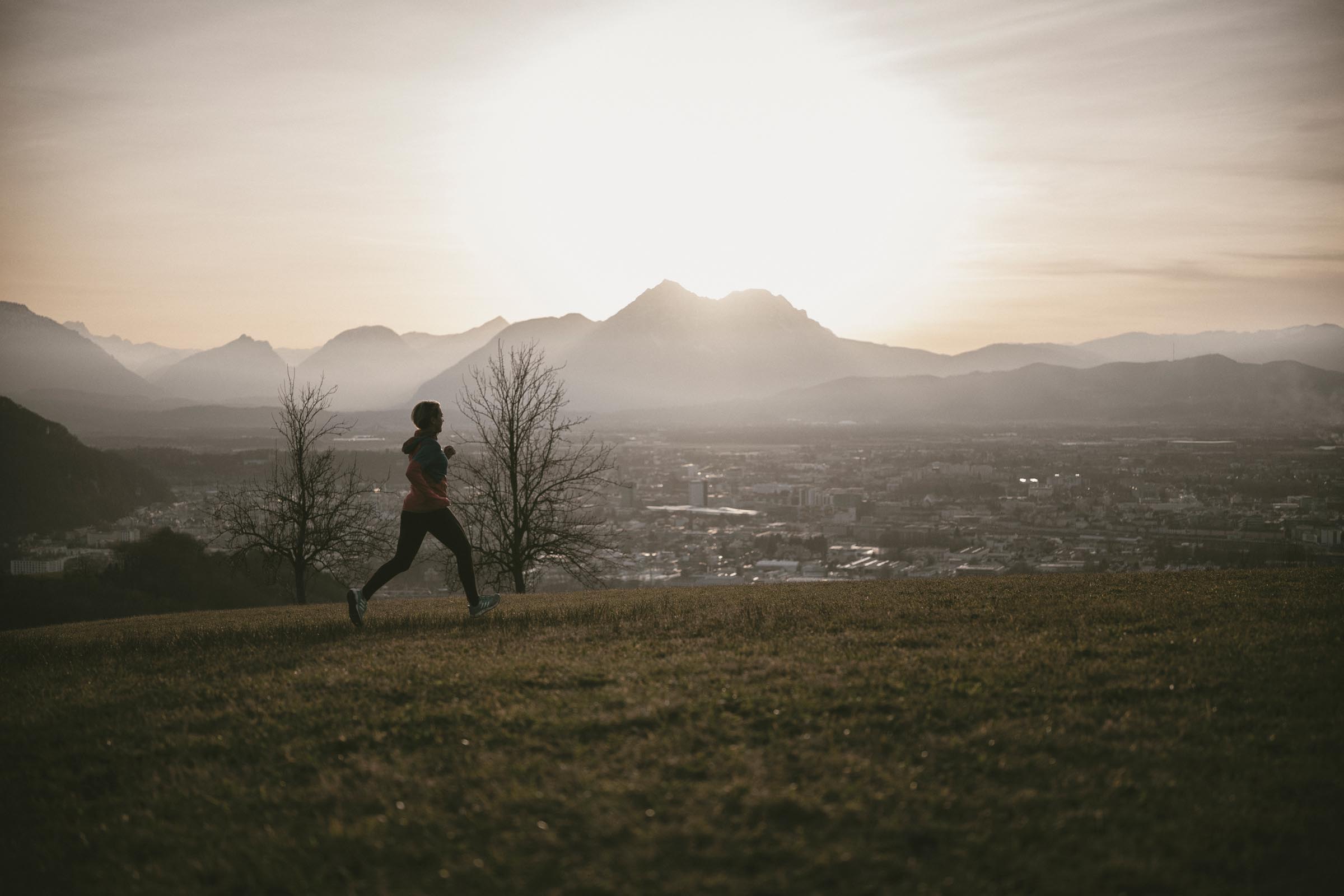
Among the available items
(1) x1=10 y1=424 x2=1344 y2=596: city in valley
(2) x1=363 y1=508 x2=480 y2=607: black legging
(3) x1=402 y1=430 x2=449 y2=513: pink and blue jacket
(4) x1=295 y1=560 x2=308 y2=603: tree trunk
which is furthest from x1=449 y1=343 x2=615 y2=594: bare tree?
(3) x1=402 y1=430 x2=449 y2=513: pink and blue jacket

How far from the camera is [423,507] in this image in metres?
10.4

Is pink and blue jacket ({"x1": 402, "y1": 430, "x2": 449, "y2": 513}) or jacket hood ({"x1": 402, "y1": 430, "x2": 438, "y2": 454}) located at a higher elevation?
jacket hood ({"x1": 402, "y1": 430, "x2": 438, "y2": 454})

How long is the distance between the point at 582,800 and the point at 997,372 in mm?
154635

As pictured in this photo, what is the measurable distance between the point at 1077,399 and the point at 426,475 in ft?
407

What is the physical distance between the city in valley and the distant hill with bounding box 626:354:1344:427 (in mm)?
20227

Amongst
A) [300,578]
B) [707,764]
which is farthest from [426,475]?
[300,578]

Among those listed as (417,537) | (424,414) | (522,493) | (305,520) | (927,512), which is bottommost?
(927,512)

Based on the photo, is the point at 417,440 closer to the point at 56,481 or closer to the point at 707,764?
the point at 707,764

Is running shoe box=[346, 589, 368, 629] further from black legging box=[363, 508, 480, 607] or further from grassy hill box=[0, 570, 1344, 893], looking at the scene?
grassy hill box=[0, 570, 1344, 893]

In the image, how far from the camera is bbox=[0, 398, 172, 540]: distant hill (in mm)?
49125

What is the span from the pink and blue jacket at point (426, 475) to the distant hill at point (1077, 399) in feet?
256

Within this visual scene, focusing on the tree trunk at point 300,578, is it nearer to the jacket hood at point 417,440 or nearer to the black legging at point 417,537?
the black legging at point 417,537

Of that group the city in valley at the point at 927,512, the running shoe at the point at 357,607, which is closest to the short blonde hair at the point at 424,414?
the running shoe at the point at 357,607

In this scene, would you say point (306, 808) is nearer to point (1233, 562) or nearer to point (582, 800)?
point (582, 800)
